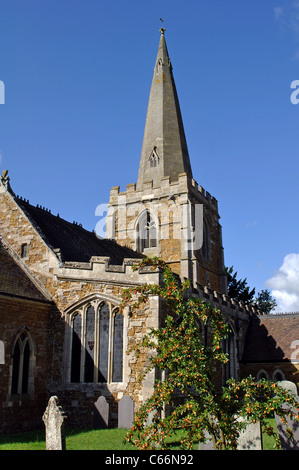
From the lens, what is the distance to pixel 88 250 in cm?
2080

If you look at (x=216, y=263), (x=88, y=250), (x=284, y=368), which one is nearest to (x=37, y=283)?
(x=88, y=250)

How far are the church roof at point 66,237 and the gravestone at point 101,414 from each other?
17.3 feet

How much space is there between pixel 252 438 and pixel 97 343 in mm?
7367

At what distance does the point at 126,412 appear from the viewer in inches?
516

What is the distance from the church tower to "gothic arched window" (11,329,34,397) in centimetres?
1406

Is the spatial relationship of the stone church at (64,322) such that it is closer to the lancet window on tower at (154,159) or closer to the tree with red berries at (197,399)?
the tree with red berries at (197,399)

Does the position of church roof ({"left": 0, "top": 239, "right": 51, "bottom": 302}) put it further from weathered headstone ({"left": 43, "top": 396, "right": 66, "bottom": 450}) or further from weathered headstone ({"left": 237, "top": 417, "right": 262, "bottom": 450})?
weathered headstone ({"left": 237, "top": 417, "right": 262, "bottom": 450})

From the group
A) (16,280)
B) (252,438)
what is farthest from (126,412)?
(16,280)

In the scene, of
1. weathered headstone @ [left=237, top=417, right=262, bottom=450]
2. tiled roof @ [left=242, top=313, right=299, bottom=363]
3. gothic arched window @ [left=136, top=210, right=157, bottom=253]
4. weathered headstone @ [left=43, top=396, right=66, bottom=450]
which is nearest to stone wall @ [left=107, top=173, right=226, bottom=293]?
gothic arched window @ [left=136, top=210, right=157, bottom=253]

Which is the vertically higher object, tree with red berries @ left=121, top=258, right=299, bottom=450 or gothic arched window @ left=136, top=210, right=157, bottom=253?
gothic arched window @ left=136, top=210, right=157, bottom=253

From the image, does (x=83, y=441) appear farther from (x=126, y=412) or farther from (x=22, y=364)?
(x=22, y=364)

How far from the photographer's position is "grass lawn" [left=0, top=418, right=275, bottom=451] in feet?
34.8
